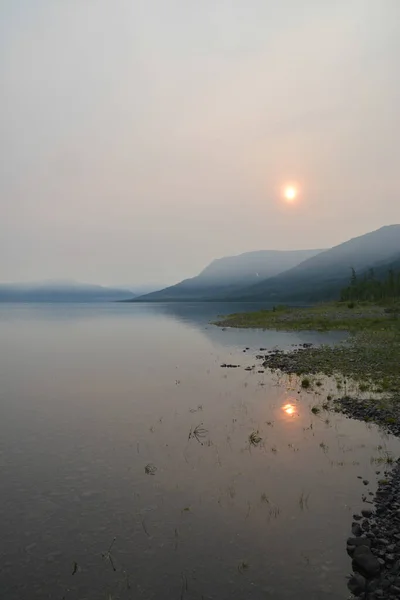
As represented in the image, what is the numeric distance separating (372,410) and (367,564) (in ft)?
49.4

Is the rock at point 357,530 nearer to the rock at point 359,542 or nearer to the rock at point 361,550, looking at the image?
the rock at point 359,542

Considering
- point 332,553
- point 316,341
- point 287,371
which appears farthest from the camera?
point 316,341

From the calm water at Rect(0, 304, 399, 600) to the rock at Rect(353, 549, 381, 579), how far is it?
332 millimetres

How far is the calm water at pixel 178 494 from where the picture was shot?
11.0 m

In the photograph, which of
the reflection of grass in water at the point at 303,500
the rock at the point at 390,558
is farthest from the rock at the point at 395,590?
the reflection of grass in water at the point at 303,500

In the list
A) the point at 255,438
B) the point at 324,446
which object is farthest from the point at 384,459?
the point at 255,438

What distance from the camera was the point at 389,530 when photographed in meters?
12.4

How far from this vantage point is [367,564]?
1091 cm

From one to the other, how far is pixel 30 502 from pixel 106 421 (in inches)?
386

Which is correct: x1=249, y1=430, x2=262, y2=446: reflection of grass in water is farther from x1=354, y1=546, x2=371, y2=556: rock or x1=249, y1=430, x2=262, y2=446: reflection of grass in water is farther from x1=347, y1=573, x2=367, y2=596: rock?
x1=347, y1=573, x2=367, y2=596: rock

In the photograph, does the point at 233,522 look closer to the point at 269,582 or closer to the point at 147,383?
the point at 269,582

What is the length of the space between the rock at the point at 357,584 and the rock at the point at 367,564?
1.10 feet

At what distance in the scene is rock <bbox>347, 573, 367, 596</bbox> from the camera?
33.5 feet

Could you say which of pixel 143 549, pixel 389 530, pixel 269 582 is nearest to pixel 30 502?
pixel 143 549
